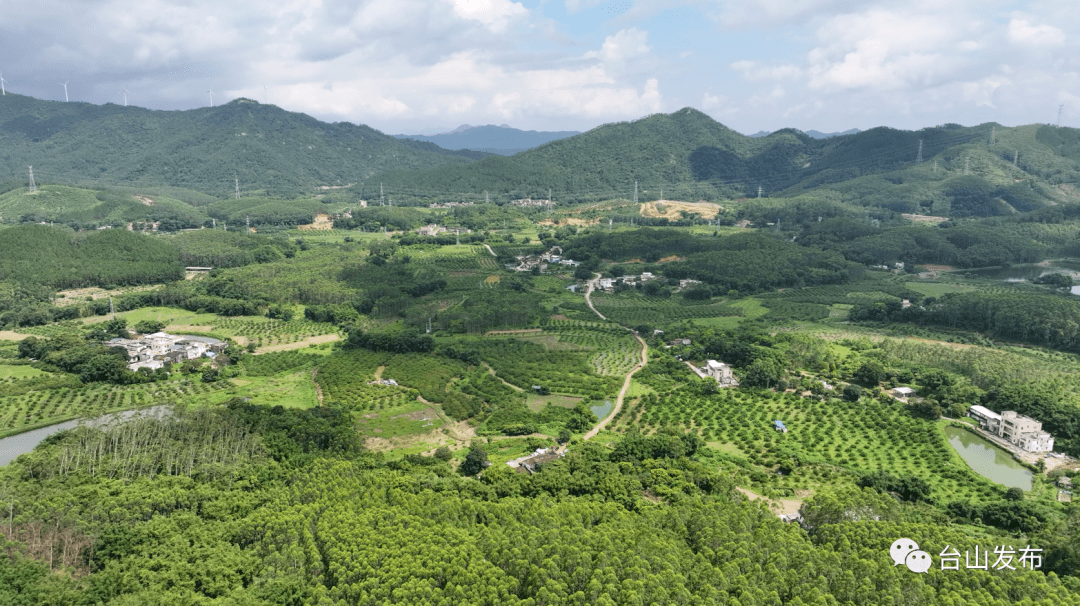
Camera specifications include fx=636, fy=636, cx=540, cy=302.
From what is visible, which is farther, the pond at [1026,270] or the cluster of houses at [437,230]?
the cluster of houses at [437,230]

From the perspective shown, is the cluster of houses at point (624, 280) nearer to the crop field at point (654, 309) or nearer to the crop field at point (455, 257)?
the crop field at point (654, 309)

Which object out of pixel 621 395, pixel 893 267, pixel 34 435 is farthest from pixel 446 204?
pixel 34 435

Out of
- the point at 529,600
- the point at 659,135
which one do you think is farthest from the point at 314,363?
the point at 659,135

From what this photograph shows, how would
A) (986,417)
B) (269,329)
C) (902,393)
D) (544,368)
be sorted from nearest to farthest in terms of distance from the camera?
(986,417) → (902,393) → (544,368) → (269,329)

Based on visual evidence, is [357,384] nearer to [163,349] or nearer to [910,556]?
[163,349]

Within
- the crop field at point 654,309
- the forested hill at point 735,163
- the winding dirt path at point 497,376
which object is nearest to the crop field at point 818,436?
the winding dirt path at point 497,376

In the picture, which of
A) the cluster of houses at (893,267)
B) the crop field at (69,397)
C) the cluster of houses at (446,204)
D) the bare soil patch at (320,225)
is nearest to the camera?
the crop field at (69,397)

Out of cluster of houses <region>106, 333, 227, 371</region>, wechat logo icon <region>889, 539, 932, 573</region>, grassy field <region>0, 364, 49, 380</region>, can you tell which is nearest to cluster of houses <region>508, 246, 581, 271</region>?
cluster of houses <region>106, 333, 227, 371</region>
